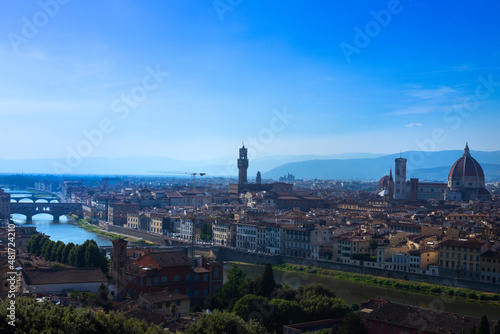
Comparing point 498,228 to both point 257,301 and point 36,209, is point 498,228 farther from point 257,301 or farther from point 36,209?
point 36,209

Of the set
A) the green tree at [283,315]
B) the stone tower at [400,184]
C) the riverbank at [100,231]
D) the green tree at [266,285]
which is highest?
the stone tower at [400,184]

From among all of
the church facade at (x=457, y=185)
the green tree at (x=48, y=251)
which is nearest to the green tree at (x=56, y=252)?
the green tree at (x=48, y=251)

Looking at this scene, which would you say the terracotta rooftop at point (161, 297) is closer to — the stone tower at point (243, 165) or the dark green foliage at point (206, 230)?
the dark green foliage at point (206, 230)

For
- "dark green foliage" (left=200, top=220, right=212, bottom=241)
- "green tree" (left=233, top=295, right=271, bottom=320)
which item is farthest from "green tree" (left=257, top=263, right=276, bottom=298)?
"dark green foliage" (left=200, top=220, right=212, bottom=241)

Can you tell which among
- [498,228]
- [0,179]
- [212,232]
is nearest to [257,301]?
[498,228]

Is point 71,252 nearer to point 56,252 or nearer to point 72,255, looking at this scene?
point 72,255

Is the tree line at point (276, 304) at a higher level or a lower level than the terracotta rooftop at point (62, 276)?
lower

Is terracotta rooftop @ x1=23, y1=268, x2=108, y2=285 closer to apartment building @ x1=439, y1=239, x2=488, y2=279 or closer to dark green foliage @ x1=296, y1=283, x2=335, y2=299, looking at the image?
dark green foliage @ x1=296, y1=283, x2=335, y2=299
